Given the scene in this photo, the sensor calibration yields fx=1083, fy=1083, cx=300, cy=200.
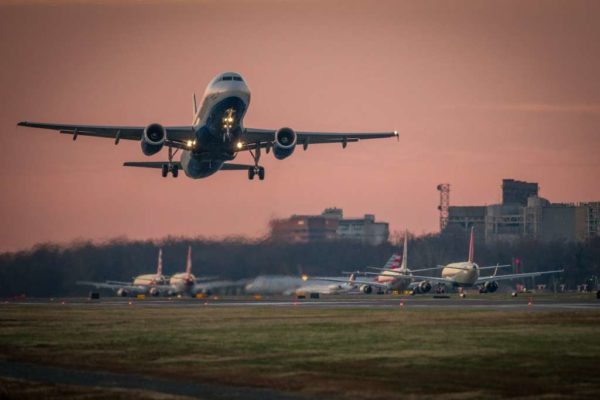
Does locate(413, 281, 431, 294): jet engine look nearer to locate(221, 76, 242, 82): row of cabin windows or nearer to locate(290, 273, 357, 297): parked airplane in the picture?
locate(290, 273, 357, 297): parked airplane

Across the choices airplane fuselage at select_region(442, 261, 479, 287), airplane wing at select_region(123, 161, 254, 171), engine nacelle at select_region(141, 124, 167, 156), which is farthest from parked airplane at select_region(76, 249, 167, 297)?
engine nacelle at select_region(141, 124, 167, 156)

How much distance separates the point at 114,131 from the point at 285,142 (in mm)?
12273

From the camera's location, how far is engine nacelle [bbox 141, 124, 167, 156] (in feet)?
224

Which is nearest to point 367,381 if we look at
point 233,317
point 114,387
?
point 114,387

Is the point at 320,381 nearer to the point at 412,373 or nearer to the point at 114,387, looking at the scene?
the point at 412,373

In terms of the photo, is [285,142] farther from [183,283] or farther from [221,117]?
[183,283]

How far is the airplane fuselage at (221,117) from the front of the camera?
65438mm

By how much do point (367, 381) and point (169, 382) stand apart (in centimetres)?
552

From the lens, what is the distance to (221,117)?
6606cm

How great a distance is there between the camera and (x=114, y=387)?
2912 cm

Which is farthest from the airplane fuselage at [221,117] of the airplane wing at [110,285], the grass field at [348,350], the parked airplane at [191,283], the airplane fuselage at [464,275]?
the airplane wing at [110,285]

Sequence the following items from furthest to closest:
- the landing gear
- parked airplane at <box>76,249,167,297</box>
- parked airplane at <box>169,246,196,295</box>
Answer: parked airplane at <box>76,249,167,297</box> < parked airplane at <box>169,246,196,295</box> < the landing gear

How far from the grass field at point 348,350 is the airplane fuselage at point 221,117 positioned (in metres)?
13.9

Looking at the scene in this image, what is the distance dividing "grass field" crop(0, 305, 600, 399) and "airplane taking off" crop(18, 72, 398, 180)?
46.5 feet
